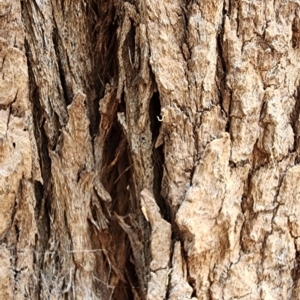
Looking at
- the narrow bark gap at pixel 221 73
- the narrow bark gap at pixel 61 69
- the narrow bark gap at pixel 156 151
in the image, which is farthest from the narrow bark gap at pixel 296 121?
the narrow bark gap at pixel 61 69

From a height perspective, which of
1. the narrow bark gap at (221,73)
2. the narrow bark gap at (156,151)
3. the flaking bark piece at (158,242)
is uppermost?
the narrow bark gap at (221,73)

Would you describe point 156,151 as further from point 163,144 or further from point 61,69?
point 61,69

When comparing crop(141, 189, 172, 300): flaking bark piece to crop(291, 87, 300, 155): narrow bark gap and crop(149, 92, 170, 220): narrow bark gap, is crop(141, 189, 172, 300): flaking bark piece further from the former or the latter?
crop(291, 87, 300, 155): narrow bark gap

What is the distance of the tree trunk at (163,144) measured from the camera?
2.87ft

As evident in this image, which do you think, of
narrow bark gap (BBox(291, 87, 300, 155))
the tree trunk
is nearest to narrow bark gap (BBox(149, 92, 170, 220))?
the tree trunk

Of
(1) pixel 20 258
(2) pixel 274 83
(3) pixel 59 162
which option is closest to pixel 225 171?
(2) pixel 274 83

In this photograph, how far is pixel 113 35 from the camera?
0.97 metres

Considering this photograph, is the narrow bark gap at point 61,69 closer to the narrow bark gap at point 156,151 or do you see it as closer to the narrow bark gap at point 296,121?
the narrow bark gap at point 156,151

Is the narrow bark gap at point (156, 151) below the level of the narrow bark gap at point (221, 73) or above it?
below

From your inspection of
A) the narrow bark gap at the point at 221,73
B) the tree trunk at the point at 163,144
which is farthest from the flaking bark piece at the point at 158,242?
the narrow bark gap at the point at 221,73

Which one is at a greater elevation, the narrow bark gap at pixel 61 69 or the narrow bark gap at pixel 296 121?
the narrow bark gap at pixel 61 69

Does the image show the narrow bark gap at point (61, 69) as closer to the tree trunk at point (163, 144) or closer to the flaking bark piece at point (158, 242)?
the tree trunk at point (163, 144)

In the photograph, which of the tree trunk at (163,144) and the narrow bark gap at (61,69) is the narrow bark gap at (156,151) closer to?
the tree trunk at (163,144)

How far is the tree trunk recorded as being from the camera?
34.4 inches
